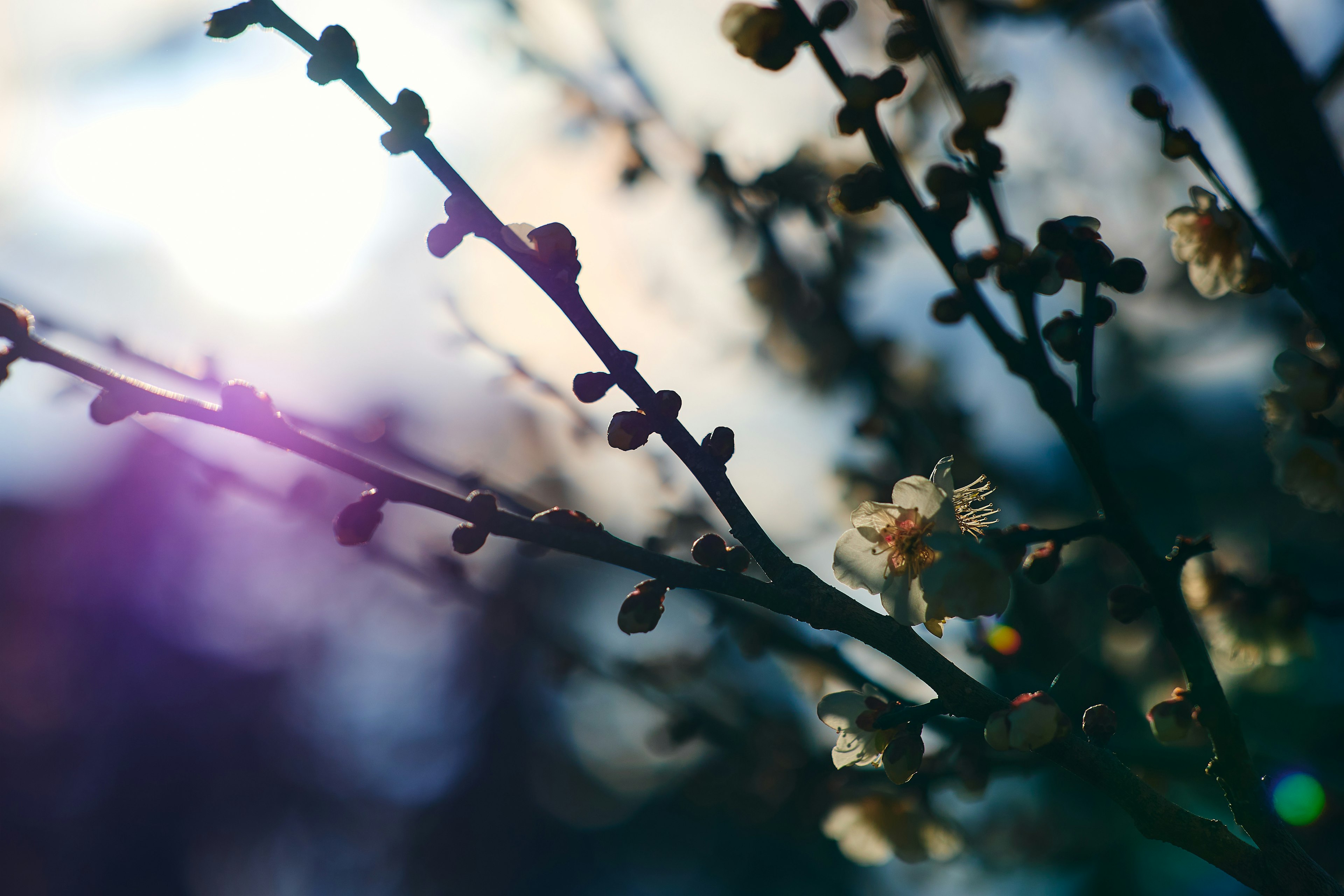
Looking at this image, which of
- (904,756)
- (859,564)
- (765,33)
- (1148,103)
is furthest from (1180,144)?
(904,756)

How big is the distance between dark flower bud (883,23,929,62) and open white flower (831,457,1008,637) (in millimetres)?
628

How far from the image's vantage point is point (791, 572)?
0.97 m

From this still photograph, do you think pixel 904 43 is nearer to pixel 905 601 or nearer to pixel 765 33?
pixel 765 33

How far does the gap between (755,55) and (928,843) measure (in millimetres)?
2165

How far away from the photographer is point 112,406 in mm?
885

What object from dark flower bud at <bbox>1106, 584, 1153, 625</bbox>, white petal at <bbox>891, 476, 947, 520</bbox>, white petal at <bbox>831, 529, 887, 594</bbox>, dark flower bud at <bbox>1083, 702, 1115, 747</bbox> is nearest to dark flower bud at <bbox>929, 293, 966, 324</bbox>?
white petal at <bbox>891, 476, 947, 520</bbox>

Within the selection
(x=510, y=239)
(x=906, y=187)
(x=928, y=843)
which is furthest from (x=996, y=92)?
(x=928, y=843)

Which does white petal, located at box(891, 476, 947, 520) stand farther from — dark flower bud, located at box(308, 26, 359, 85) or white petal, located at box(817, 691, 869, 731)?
dark flower bud, located at box(308, 26, 359, 85)

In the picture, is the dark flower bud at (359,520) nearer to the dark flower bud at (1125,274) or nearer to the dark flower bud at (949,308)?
the dark flower bud at (949,308)

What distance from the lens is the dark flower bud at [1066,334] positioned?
42.4 inches

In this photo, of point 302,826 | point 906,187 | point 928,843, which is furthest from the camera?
point 302,826

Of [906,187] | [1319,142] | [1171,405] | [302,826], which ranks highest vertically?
[1171,405]

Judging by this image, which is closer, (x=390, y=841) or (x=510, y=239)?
(x=510, y=239)

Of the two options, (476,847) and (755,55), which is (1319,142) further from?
(476,847)
